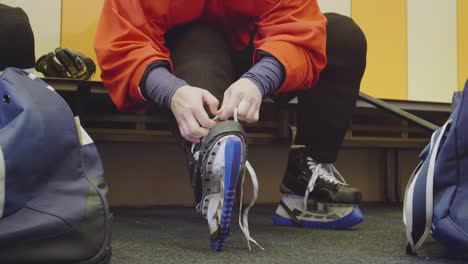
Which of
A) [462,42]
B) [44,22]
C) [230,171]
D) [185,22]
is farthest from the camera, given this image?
[462,42]

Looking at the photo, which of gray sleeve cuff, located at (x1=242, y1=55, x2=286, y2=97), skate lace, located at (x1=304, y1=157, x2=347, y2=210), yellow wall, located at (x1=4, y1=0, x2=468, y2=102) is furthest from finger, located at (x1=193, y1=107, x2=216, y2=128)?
yellow wall, located at (x1=4, y1=0, x2=468, y2=102)

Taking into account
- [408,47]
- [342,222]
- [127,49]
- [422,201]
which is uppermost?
[127,49]

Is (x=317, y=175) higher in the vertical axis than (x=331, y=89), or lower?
lower

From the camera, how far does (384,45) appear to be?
1.70 metres

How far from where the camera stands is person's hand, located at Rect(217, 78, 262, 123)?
2.31 ft

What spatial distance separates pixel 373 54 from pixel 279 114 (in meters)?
0.42

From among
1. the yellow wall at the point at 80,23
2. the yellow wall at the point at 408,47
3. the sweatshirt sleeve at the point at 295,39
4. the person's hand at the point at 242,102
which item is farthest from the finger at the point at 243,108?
the yellow wall at the point at 408,47

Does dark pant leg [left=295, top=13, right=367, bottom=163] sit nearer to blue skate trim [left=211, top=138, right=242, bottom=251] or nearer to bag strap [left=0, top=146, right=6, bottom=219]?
blue skate trim [left=211, top=138, right=242, bottom=251]

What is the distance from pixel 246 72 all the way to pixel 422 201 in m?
0.33

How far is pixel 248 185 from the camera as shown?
63.4 inches

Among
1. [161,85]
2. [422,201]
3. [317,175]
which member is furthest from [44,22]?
[422,201]

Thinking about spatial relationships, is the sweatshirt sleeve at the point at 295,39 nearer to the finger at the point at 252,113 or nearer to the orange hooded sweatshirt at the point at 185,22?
the orange hooded sweatshirt at the point at 185,22

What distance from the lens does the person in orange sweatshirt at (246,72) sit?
0.73 m

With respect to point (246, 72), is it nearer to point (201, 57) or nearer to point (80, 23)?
point (201, 57)
